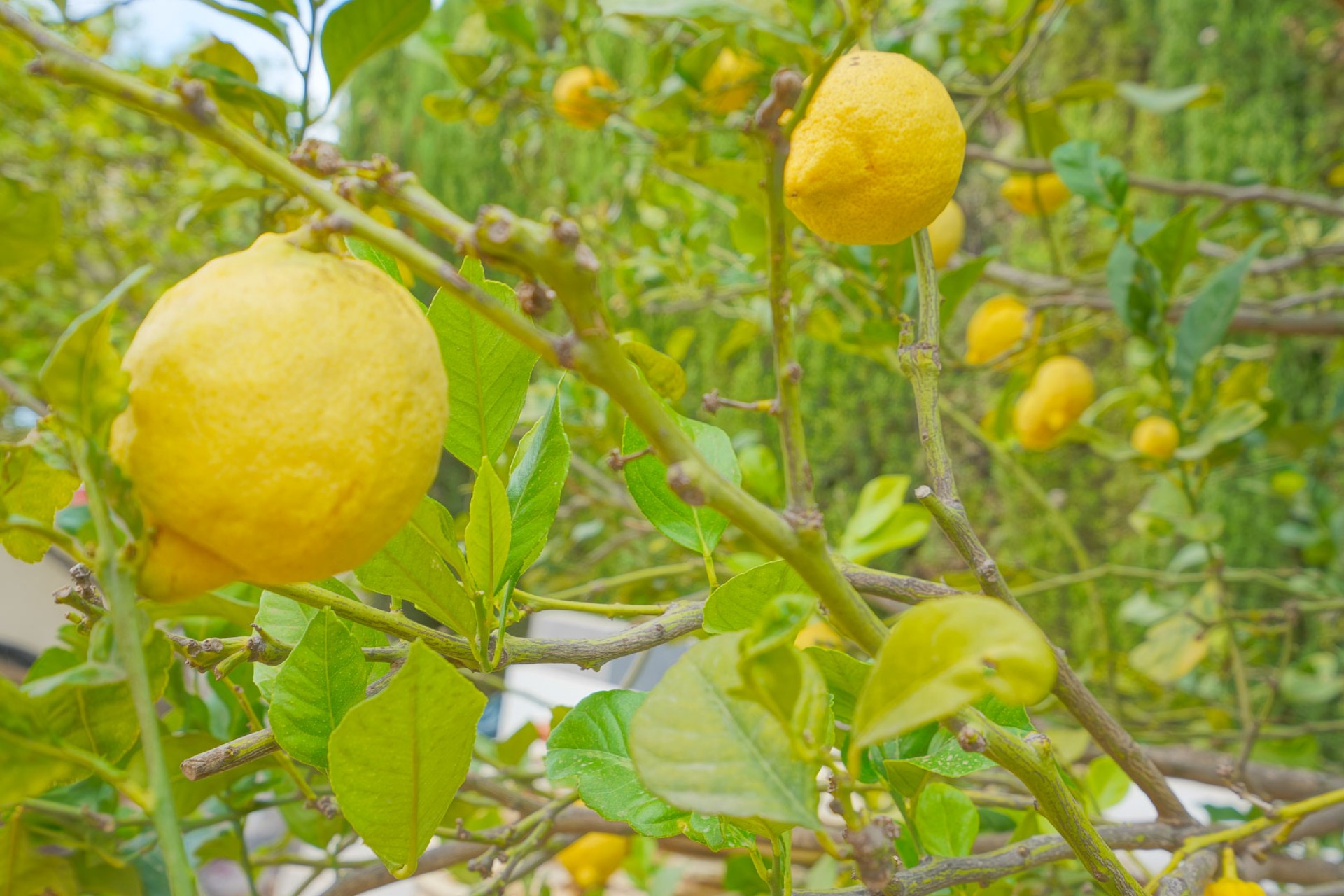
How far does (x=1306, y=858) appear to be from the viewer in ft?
2.53

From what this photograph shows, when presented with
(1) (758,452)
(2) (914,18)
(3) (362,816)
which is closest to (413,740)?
(3) (362,816)

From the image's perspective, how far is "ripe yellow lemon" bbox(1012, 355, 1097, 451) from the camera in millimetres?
849

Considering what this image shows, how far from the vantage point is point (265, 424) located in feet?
0.58

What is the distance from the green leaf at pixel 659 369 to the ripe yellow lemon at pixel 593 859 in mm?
582

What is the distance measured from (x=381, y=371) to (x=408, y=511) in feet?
0.11

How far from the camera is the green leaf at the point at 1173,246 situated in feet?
1.74

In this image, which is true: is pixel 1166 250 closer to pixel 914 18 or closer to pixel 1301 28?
pixel 914 18

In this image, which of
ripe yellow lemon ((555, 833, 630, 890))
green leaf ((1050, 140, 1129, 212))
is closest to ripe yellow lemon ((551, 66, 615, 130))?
green leaf ((1050, 140, 1129, 212))

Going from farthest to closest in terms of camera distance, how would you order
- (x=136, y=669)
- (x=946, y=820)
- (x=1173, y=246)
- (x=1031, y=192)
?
(x=1031, y=192) → (x=1173, y=246) → (x=946, y=820) → (x=136, y=669)

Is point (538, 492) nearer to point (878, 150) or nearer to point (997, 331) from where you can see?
point (878, 150)

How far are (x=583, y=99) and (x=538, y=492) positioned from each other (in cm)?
77

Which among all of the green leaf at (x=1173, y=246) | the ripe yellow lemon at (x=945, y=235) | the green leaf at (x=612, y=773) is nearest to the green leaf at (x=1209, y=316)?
the green leaf at (x=1173, y=246)

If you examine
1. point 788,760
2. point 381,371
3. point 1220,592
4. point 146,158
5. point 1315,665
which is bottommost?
point 1315,665

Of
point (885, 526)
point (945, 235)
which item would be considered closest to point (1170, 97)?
point (945, 235)
